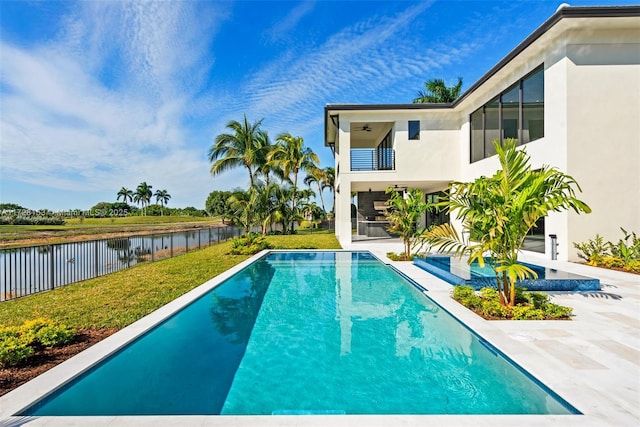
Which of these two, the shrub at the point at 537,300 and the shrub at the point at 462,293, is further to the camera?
the shrub at the point at 462,293

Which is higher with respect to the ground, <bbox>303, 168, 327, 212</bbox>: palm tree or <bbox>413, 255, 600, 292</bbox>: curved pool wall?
<bbox>303, 168, 327, 212</bbox>: palm tree

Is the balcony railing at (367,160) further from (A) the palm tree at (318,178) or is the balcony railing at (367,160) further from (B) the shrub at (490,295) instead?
(A) the palm tree at (318,178)

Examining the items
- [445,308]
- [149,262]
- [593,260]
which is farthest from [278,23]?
[593,260]

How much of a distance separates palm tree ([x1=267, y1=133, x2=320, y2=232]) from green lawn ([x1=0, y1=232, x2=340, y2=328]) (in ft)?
44.0

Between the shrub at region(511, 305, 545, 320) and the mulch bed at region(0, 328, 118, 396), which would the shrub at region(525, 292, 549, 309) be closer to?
the shrub at region(511, 305, 545, 320)

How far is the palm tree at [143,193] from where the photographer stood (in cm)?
8669

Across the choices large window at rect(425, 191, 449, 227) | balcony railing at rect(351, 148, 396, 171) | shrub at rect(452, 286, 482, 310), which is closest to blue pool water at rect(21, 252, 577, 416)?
shrub at rect(452, 286, 482, 310)

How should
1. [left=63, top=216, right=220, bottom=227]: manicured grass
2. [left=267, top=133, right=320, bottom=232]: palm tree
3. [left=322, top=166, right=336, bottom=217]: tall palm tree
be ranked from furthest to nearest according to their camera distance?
[left=63, top=216, right=220, bottom=227]: manicured grass → [left=322, top=166, right=336, bottom=217]: tall palm tree → [left=267, top=133, right=320, bottom=232]: palm tree

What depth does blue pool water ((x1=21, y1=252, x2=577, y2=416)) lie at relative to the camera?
262 centimetres

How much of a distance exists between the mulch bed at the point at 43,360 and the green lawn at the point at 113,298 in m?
0.39

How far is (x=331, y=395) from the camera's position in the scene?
2.84m

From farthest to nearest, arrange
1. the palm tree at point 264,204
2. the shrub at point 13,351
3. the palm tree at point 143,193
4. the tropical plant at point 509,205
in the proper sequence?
the palm tree at point 143,193 → the palm tree at point 264,204 → the tropical plant at point 509,205 → the shrub at point 13,351

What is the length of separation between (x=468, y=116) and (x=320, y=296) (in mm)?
12101

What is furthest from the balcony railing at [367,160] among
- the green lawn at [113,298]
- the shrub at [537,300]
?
the shrub at [537,300]
